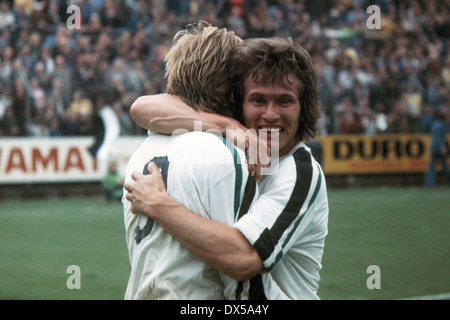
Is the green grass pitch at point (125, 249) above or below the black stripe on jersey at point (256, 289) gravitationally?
below

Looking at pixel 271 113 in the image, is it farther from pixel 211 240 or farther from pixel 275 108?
pixel 211 240

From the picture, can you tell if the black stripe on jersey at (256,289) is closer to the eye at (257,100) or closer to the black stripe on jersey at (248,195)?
the black stripe on jersey at (248,195)

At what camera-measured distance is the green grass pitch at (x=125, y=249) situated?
24.3ft

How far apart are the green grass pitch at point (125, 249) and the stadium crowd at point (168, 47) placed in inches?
92.7

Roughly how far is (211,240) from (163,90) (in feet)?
49.9

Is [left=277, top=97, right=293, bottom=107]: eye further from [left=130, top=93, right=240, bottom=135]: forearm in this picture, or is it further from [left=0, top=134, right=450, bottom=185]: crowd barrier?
[left=0, top=134, right=450, bottom=185]: crowd barrier

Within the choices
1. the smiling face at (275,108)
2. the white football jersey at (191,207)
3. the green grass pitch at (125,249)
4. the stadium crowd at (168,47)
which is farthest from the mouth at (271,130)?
the stadium crowd at (168,47)

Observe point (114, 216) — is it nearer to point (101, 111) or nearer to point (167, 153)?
point (101, 111)

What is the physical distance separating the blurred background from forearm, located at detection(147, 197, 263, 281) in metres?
4.50

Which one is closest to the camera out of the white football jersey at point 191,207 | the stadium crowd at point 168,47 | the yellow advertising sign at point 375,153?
the white football jersey at point 191,207

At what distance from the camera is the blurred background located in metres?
9.37

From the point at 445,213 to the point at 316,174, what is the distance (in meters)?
11.8

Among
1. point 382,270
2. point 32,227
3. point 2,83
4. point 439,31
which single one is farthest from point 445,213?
point 439,31

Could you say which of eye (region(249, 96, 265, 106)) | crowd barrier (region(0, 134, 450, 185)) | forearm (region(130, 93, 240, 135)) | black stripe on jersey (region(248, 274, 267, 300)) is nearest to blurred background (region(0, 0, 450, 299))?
crowd barrier (region(0, 134, 450, 185))
